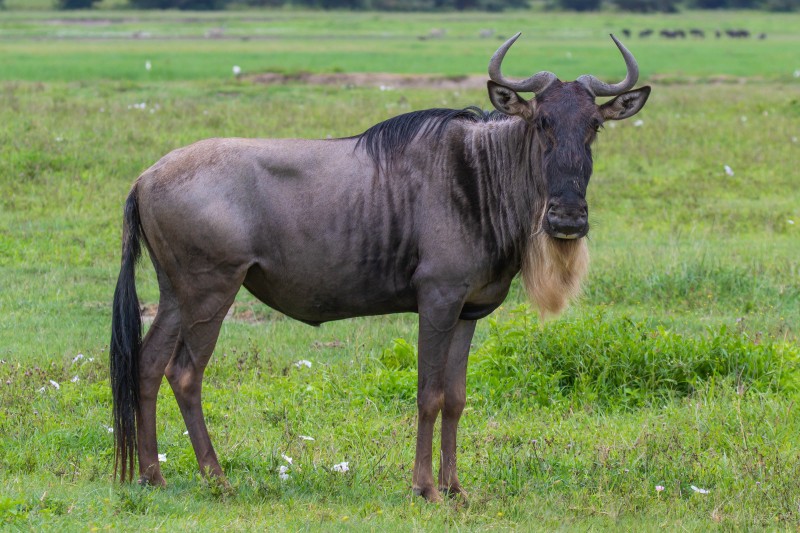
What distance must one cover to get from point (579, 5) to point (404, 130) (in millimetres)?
88745

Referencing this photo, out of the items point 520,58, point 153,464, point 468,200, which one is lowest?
point 520,58

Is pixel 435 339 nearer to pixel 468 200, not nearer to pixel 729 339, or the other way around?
pixel 468 200

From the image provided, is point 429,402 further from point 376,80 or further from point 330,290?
point 376,80

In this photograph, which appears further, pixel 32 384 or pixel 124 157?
pixel 124 157

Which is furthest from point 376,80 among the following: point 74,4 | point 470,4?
point 470,4

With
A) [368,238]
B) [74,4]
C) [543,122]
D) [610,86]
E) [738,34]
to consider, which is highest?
[610,86]

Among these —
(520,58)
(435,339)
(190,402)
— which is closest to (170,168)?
(190,402)

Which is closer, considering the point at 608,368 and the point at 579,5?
the point at 608,368

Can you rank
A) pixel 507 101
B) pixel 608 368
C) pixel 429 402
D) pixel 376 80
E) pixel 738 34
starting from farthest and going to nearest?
pixel 738 34 < pixel 376 80 < pixel 608 368 < pixel 429 402 < pixel 507 101

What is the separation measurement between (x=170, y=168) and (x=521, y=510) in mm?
2550

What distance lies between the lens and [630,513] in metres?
5.70

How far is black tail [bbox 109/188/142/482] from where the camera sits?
5926 millimetres

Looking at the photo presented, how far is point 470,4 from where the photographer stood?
91.8 m

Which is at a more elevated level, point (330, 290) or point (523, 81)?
point (523, 81)
